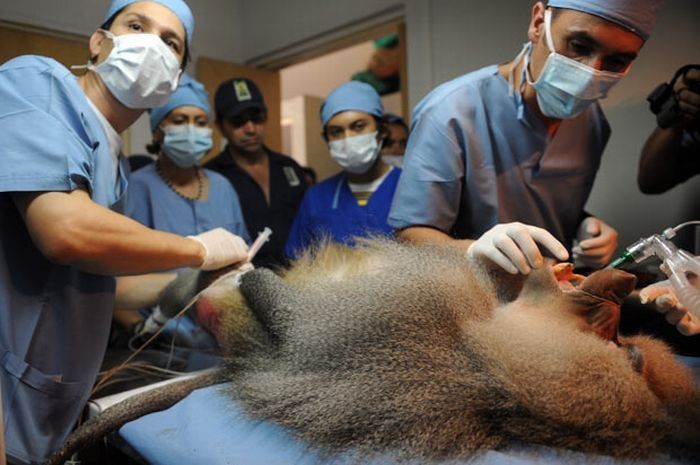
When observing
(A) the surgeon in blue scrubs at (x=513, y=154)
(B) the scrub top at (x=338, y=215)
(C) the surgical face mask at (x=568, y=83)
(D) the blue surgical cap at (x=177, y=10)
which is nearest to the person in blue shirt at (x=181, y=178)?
(B) the scrub top at (x=338, y=215)

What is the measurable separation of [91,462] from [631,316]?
39.2 inches

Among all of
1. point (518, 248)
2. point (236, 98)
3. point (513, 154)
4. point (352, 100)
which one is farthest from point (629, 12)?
point (236, 98)

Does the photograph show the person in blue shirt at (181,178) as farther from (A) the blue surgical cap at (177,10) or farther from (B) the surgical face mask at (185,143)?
(A) the blue surgical cap at (177,10)

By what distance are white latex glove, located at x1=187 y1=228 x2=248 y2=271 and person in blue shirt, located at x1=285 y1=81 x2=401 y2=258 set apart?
42cm

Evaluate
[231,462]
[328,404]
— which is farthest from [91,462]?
[328,404]

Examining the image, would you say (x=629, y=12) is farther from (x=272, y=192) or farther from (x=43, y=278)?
(x=272, y=192)

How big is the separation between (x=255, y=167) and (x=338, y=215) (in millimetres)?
681

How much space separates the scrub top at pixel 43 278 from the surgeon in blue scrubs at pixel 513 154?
2.18ft

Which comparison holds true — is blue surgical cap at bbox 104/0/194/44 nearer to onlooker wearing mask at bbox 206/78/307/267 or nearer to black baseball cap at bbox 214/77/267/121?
black baseball cap at bbox 214/77/267/121

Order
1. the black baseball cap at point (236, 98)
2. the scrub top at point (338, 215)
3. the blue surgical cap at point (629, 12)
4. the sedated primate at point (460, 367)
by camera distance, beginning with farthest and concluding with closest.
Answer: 1. the black baseball cap at point (236, 98)
2. the scrub top at point (338, 215)
3. the blue surgical cap at point (629, 12)
4. the sedated primate at point (460, 367)

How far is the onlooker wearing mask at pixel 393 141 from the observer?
1922mm

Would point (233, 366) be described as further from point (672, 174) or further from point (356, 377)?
point (672, 174)

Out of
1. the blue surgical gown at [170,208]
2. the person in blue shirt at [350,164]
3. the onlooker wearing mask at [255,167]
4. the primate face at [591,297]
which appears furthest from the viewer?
the onlooker wearing mask at [255,167]

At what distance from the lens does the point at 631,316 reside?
2.89 ft
